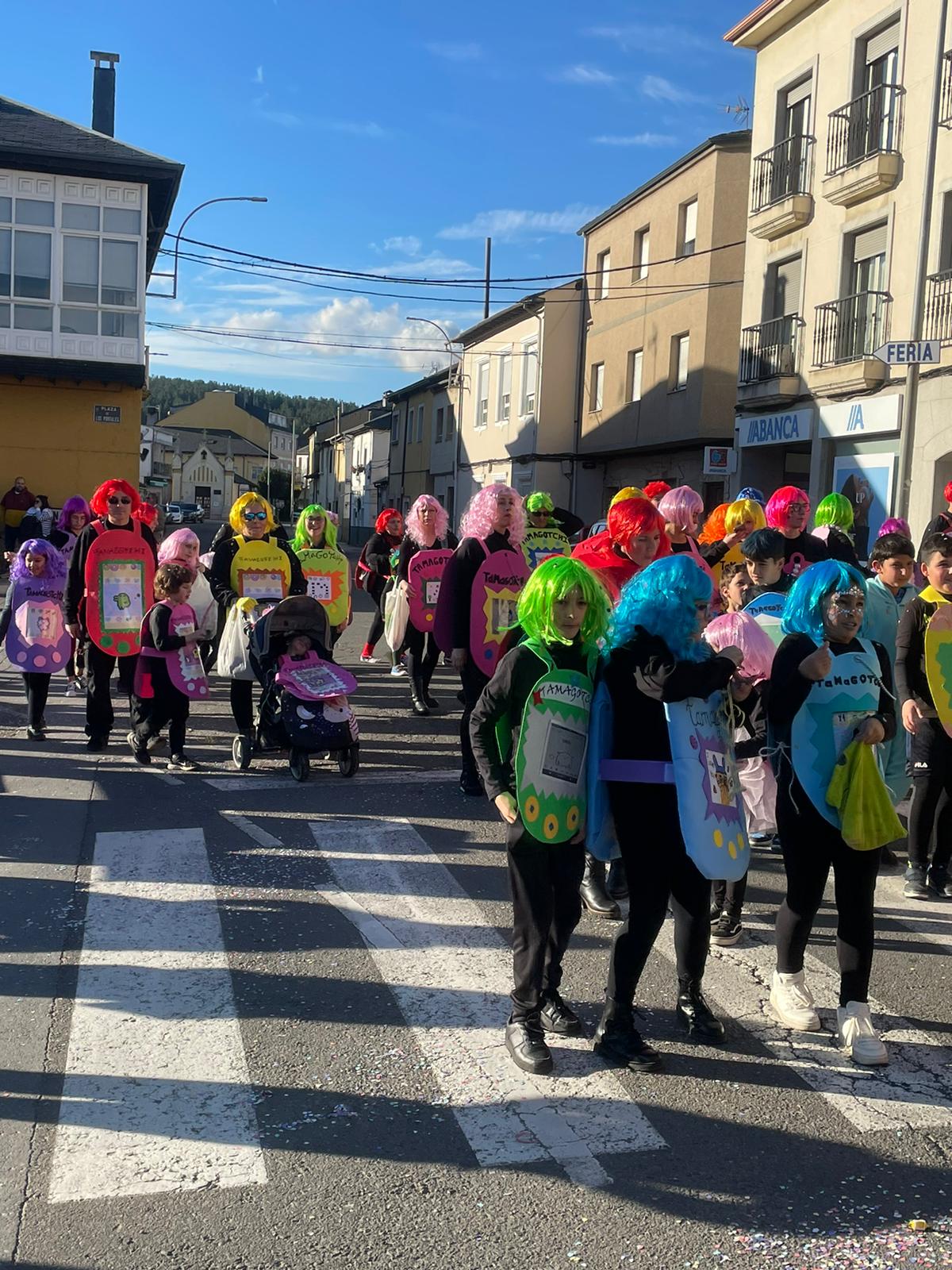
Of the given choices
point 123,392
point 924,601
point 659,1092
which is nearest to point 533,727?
point 659,1092

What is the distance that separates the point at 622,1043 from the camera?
13.1ft

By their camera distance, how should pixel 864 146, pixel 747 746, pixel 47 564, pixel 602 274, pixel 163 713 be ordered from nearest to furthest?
1. pixel 747 746
2. pixel 163 713
3. pixel 47 564
4. pixel 864 146
5. pixel 602 274

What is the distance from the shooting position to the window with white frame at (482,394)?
4322cm

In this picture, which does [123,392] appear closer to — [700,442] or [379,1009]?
[700,442]

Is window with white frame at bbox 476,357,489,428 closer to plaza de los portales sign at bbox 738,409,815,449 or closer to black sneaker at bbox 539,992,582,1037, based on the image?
plaza de los portales sign at bbox 738,409,815,449

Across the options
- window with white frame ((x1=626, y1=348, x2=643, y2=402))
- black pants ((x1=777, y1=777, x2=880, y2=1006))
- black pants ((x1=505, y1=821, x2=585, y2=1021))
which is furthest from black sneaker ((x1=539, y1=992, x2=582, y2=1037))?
window with white frame ((x1=626, y1=348, x2=643, y2=402))

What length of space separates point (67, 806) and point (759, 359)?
18428 mm

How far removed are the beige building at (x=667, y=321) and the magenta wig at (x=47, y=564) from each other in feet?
62.5

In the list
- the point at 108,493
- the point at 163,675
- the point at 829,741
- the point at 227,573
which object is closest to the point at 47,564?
the point at 108,493

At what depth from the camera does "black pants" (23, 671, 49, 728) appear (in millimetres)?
9219

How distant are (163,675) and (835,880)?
17.6 feet

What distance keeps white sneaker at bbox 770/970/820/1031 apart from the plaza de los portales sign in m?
18.0

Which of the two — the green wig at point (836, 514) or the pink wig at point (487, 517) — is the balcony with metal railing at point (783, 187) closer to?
the green wig at point (836, 514)

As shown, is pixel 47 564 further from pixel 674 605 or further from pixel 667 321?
pixel 667 321
